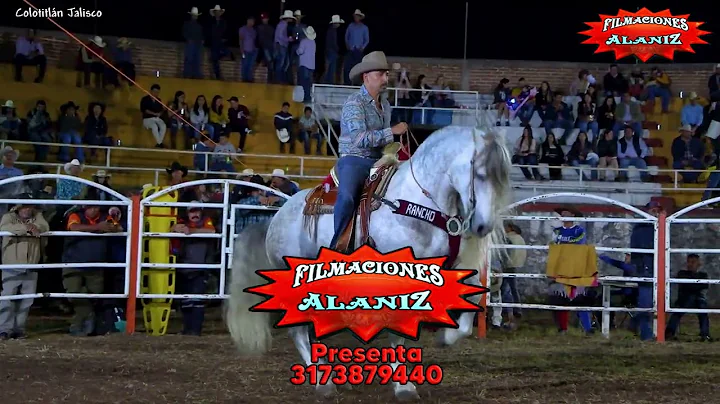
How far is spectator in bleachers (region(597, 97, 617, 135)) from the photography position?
1832 cm

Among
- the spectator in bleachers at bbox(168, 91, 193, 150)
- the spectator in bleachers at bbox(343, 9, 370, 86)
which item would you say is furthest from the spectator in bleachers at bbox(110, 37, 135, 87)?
the spectator in bleachers at bbox(343, 9, 370, 86)

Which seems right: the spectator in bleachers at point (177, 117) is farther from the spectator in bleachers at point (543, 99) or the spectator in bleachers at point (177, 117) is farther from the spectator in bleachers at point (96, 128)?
the spectator in bleachers at point (543, 99)

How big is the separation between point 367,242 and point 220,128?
1133 centimetres

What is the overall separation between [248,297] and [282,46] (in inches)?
478

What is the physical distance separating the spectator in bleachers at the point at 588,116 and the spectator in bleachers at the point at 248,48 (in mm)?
6725

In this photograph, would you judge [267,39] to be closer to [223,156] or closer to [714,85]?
[223,156]

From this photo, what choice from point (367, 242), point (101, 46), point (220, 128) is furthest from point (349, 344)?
point (101, 46)

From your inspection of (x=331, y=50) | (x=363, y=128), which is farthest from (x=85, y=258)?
(x=331, y=50)

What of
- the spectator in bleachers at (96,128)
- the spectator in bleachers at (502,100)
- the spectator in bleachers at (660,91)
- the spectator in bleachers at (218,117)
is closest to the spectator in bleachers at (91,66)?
the spectator in bleachers at (96,128)

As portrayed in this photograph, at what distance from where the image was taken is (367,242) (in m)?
6.15

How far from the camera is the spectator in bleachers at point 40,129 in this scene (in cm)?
1549

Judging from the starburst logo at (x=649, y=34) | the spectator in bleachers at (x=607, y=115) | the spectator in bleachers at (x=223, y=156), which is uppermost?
the starburst logo at (x=649, y=34)

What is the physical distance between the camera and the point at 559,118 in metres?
18.2

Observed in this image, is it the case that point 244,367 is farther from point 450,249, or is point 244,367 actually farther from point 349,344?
point 450,249
